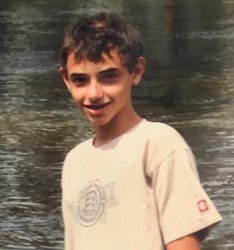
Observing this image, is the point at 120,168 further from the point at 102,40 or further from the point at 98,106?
the point at 102,40

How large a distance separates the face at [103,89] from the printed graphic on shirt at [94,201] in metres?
0.21

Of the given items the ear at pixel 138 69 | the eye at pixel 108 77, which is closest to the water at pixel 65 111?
the ear at pixel 138 69

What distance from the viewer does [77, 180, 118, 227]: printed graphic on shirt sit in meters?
3.25

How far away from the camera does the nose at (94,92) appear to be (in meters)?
Result: 3.32

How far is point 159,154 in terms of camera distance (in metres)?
3.20

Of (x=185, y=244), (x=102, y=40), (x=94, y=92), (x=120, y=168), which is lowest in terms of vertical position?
(x=185, y=244)

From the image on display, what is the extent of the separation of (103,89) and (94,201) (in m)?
0.34

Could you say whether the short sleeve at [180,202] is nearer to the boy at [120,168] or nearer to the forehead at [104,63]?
the boy at [120,168]

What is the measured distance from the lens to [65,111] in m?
11.7

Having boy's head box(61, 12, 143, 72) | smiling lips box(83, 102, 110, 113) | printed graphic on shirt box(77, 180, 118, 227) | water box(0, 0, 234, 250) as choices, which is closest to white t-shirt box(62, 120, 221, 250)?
printed graphic on shirt box(77, 180, 118, 227)

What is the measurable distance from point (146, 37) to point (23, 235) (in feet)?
42.7

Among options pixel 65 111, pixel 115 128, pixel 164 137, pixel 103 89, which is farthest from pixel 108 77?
pixel 65 111

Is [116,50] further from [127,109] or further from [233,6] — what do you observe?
[233,6]

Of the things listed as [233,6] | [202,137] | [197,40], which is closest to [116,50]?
[202,137]
